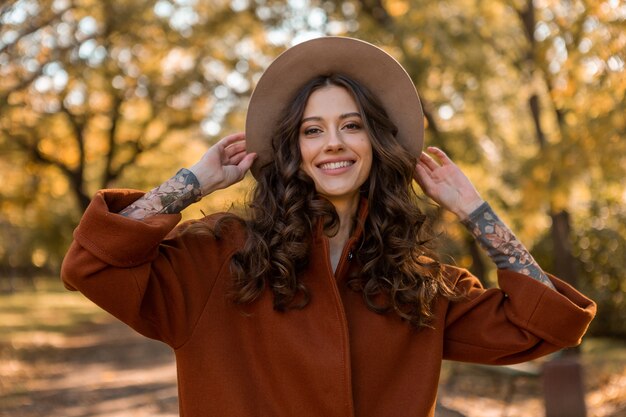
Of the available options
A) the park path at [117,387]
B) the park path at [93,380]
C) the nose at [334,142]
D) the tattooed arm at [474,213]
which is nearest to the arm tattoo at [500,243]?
the tattooed arm at [474,213]

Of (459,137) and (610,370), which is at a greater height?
(459,137)

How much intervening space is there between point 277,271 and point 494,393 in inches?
310

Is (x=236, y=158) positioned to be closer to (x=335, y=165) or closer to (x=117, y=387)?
(x=335, y=165)

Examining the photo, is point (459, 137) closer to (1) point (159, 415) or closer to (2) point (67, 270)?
(1) point (159, 415)

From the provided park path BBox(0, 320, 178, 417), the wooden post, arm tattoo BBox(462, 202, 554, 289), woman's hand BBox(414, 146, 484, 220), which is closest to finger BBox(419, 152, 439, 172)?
woman's hand BBox(414, 146, 484, 220)

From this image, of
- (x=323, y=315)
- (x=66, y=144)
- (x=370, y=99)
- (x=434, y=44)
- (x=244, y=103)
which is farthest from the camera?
(x=66, y=144)

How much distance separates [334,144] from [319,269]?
397 mm

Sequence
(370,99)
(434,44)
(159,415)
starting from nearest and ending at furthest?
(370,99), (434,44), (159,415)

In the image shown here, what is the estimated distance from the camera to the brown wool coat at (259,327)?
2.41 meters

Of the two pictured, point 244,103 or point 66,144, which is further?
point 66,144

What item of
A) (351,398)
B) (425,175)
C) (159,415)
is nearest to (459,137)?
(159,415)

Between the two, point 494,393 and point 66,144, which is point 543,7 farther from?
point 66,144

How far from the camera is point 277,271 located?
8.61 ft

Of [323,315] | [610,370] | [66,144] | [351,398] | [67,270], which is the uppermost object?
[67,270]
